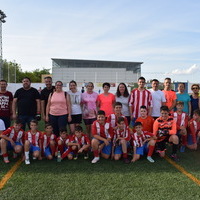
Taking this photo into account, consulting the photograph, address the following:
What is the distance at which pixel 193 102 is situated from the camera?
5570mm

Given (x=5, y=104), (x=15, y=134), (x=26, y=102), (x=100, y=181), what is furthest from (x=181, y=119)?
(x=5, y=104)

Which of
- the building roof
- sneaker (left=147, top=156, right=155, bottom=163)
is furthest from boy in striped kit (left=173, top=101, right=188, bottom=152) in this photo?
the building roof

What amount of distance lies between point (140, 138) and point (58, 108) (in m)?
1.80

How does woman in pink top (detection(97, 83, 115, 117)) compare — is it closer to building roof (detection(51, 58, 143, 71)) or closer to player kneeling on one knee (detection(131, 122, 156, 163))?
player kneeling on one knee (detection(131, 122, 156, 163))

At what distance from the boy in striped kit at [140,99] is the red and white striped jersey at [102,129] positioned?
0.85 m

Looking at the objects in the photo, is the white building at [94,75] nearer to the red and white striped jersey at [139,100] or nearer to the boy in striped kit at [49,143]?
the red and white striped jersey at [139,100]

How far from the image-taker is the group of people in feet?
14.2

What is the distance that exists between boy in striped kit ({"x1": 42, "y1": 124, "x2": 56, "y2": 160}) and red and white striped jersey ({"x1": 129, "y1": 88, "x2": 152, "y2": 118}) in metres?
1.86

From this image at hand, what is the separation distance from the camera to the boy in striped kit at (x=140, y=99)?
4.91 metres

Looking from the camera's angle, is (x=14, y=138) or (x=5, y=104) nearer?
(x=14, y=138)

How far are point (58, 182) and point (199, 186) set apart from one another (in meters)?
2.05

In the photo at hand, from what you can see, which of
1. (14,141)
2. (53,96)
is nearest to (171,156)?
(53,96)

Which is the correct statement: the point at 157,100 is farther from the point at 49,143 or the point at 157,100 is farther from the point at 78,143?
the point at 49,143

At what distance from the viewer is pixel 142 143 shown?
4.34 metres
